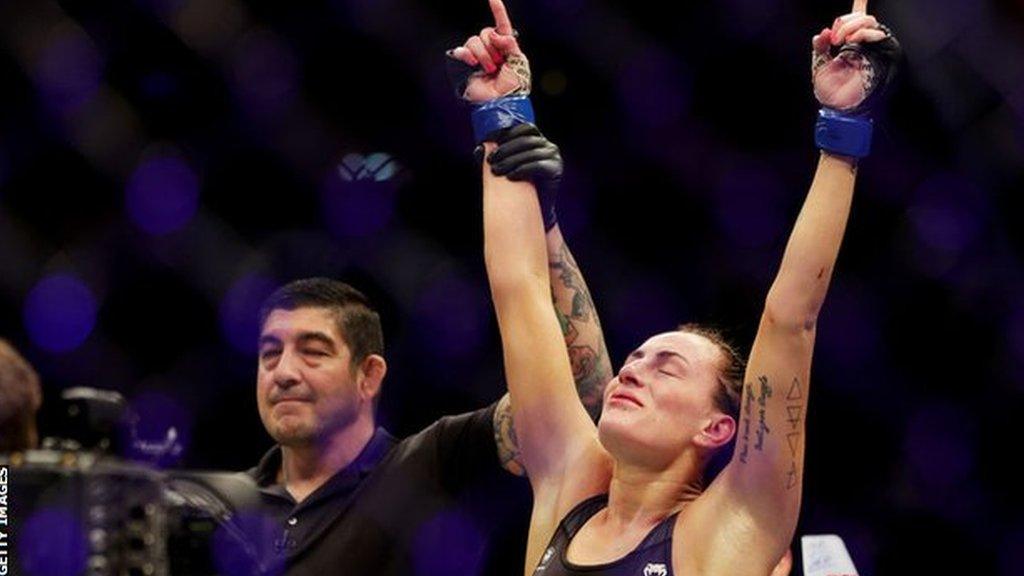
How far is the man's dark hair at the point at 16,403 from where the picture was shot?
5.96 ft

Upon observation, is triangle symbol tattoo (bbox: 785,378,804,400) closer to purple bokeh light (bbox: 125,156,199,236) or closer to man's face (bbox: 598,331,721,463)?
man's face (bbox: 598,331,721,463)

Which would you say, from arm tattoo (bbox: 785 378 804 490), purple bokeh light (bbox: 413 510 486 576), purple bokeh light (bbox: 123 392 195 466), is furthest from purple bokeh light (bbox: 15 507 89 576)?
purple bokeh light (bbox: 413 510 486 576)

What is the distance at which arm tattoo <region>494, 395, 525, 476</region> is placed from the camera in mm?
2576

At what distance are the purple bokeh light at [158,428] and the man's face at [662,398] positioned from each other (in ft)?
1.95

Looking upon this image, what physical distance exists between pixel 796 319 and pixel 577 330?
555 millimetres

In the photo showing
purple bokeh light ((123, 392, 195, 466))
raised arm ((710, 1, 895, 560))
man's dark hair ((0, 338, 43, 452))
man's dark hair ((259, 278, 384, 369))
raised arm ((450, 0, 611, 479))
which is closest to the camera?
purple bokeh light ((123, 392, 195, 466))

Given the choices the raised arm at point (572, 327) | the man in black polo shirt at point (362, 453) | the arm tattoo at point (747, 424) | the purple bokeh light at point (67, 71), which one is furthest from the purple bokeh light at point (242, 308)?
the arm tattoo at point (747, 424)

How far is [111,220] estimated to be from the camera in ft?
9.73

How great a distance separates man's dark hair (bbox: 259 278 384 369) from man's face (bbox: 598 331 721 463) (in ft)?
2.39

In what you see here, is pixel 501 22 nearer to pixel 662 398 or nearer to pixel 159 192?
pixel 662 398

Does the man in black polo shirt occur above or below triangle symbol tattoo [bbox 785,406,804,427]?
below

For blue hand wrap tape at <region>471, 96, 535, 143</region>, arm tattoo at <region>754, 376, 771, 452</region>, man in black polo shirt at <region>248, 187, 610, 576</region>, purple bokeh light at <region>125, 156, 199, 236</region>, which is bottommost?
man in black polo shirt at <region>248, 187, 610, 576</region>

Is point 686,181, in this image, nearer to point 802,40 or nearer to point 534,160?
point 802,40

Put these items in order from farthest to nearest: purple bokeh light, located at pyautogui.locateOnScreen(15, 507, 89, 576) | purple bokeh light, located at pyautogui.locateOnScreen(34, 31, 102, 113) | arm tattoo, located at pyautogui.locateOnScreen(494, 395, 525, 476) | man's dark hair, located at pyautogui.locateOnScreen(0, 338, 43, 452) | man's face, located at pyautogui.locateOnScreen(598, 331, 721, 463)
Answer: purple bokeh light, located at pyautogui.locateOnScreen(34, 31, 102, 113), arm tattoo, located at pyautogui.locateOnScreen(494, 395, 525, 476), man's face, located at pyautogui.locateOnScreen(598, 331, 721, 463), man's dark hair, located at pyautogui.locateOnScreen(0, 338, 43, 452), purple bokeh light, located at pyautogui.locateOnScreen(15, 507, 89, 576)
